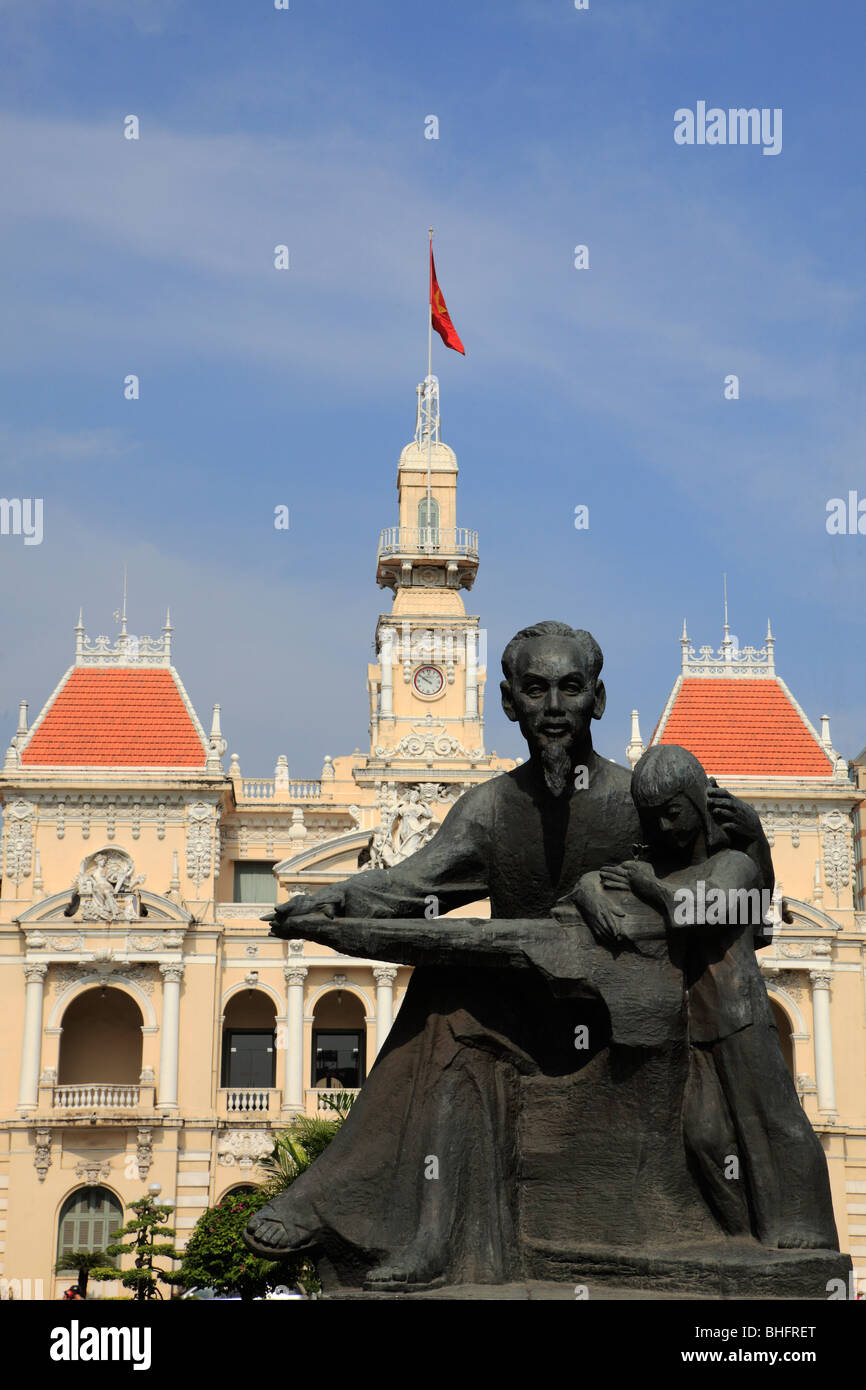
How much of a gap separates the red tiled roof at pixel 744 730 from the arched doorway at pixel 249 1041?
1248 cm

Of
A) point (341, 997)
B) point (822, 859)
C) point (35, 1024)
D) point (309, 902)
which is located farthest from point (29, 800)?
point (309, 902)

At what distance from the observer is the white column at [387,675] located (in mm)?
46531

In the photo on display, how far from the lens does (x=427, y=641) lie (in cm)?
4788

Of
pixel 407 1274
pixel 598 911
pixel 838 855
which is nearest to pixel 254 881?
pixel 838 855

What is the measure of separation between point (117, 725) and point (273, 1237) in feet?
138

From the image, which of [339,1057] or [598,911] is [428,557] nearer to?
[339,1057]

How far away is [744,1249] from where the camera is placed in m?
5.10

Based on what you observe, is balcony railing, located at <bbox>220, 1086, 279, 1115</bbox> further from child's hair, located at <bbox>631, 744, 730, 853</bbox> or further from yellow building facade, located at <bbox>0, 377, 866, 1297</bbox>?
child's hair, located at <bbox>631, 744, 730, 853</bbox>

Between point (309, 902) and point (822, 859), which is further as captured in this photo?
point (822, 859)

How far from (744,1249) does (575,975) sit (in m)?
0.91

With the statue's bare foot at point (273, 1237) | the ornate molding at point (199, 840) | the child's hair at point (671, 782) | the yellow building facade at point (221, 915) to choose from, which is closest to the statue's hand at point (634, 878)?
the child's hair at point (671, 782)

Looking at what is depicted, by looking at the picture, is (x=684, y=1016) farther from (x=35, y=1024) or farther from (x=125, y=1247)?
(x=35, y=1024)
